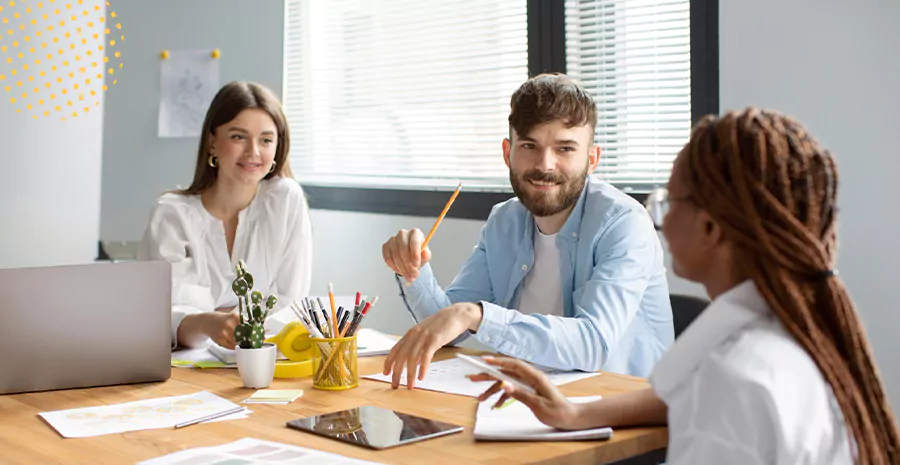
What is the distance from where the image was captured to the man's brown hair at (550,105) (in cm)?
210

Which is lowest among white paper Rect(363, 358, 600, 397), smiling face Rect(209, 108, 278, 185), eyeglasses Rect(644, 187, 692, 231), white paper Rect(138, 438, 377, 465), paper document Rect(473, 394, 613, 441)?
white paper Rect(138, 438, 377, 465)

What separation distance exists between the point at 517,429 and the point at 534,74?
91.9 inches

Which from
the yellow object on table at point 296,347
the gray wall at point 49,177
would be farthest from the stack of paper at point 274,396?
the gray wall at point 49,177

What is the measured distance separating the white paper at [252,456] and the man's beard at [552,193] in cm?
102

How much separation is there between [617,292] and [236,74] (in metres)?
2.63

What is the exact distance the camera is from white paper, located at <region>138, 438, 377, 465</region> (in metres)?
1.19

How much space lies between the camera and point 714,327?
1.00 metres

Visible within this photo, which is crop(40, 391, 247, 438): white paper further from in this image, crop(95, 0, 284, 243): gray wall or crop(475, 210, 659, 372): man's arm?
crop(95, 0, 284, 243): gray wall

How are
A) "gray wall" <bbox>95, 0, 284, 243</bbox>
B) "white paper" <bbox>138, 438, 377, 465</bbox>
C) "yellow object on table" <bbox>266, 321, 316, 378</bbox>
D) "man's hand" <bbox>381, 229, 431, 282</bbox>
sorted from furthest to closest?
"gray wall" <bbox>95, 0, 284, 243</bbox> → "man's hand" <bbox>381, 229, 431, 282</bbox> → "yellow object on table" <bbox>266, 321, 316, 378</bbox> → "white paper" <bbox>138, 438, 377, 465</bbox>

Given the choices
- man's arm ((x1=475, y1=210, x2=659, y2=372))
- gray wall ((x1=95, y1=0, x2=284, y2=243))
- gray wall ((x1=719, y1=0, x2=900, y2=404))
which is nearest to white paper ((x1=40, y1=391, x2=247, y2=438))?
man's arm ((x1=475, y1=210, x2=659, y2=372))

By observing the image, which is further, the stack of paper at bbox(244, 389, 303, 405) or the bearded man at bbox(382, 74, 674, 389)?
the bearded man at bbox(382, 74, 674, 389)

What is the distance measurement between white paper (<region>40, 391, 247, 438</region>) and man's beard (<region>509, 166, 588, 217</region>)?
893mm

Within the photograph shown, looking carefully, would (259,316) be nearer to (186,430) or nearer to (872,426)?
(186,430)

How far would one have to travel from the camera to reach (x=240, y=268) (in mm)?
1751
